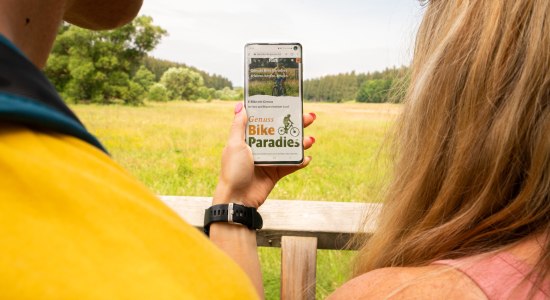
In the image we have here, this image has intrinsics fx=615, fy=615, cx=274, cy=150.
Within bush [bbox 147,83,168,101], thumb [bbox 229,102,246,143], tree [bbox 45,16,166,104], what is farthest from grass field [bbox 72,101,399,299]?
tree [bbox 45,16,166,104]

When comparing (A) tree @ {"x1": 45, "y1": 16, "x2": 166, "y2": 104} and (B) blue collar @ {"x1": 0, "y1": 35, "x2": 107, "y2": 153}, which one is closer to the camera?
(B) blue collar @ {"x1": 0, "y1": 35, "x2": 107, "y2": 153}

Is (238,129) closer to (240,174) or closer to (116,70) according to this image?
(240,174)

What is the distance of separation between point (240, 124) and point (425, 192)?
1.64 ft

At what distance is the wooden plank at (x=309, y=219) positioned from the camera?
1.47m

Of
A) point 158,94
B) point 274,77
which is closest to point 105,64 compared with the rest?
point 158,94

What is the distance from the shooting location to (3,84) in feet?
1.32

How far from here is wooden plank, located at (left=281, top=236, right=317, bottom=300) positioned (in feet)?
4.81

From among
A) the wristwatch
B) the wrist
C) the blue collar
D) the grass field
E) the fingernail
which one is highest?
the blue collar

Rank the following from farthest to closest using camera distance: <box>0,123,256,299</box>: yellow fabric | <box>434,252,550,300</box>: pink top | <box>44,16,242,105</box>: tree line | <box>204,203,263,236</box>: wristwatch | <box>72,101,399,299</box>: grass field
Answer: <box>44,16,242,105</box>: tree line
<box>72,101,399,299</box>: grass field
<box>204,203,263,236</box>: wristwatch
<box>434,252,550,300</box>: pink top
<box>0,123,256,299</box>: yellow fabric

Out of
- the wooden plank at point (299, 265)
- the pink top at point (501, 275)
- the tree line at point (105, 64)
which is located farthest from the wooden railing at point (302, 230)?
the tree line at point (105, 64)

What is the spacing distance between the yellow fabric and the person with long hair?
0.53 metres

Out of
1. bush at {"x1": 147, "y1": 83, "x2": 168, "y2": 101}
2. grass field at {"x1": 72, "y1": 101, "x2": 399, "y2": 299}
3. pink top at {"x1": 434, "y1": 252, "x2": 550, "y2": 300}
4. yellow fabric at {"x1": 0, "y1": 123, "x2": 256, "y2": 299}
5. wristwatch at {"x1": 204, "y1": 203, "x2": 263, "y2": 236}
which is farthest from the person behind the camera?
bush at {"x1": 147, "y1": 83, "x2": 168, "y2": 101}

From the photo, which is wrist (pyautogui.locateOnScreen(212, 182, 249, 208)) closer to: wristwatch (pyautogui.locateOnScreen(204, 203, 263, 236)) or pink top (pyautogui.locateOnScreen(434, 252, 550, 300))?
wristwatch (pyautogui.locateOnScreen(204, 203, 263, 236))

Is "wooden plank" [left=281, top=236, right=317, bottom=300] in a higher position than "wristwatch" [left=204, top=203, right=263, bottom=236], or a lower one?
lower
